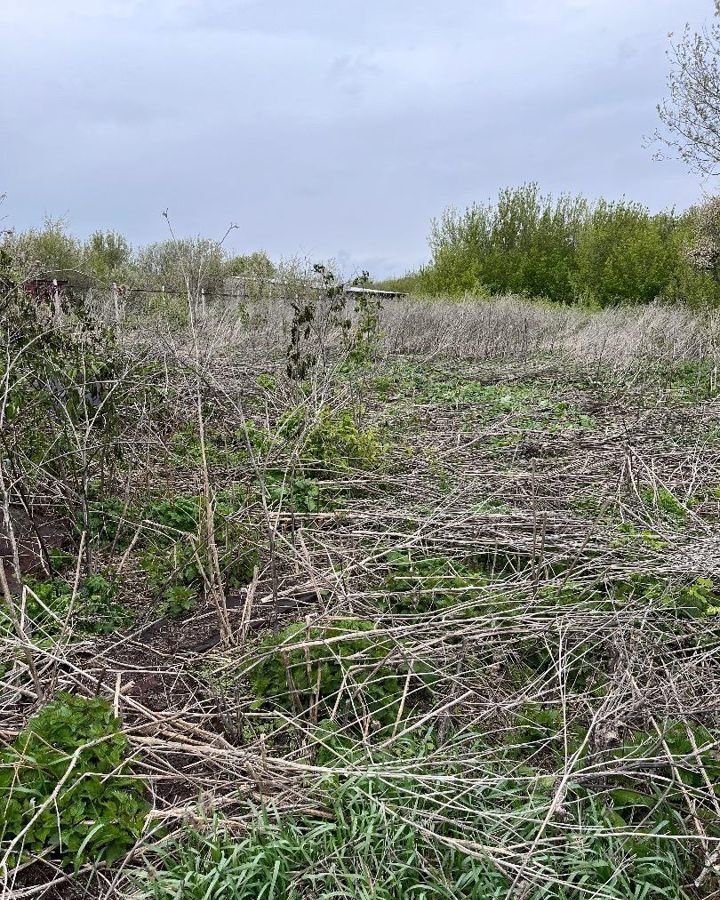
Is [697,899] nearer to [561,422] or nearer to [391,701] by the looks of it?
[391,701]

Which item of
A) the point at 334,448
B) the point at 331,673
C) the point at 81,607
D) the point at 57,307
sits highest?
the point at 57,307

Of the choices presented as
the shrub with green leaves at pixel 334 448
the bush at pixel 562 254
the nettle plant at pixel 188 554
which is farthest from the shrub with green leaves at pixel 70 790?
the bush at pixel 562 254

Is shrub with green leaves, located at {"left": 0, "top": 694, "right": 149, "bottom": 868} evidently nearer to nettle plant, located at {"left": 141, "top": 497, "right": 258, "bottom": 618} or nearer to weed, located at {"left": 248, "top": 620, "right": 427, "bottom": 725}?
weed, located at {"left": 248, "top": 620, "right": 427, "bottom": 725}

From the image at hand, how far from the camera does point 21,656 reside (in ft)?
8.04

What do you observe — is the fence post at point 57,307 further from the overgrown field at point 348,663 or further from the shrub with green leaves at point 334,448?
the shrub with green leaves at point 334,448

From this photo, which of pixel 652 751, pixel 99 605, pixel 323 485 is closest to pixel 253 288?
pixel 323 485

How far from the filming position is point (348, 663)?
2.48m

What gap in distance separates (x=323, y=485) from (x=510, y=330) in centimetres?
999

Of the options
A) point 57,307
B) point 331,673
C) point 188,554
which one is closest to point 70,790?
point 331,673

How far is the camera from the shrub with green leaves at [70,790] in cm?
176

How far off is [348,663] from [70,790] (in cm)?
99

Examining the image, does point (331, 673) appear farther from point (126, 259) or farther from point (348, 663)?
point (126, 259)

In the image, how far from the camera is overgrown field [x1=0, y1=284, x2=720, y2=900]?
1.77 meters

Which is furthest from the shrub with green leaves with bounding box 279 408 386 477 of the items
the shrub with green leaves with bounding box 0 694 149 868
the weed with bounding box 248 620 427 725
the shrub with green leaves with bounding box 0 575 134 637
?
the shrub with green leaves with bounding box 0 694 149 868
